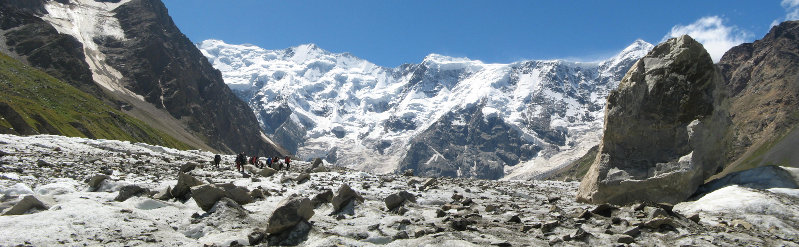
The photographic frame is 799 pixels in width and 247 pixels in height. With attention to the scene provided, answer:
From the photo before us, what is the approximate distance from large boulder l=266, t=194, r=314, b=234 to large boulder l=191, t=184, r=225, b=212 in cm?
371

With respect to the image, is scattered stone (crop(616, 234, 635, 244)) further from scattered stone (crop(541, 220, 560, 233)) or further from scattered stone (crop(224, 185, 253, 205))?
scattered stone (crop(224, 185, 253, 205))

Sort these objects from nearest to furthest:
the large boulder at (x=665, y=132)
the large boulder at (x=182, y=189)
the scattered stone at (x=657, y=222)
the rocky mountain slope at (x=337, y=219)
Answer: the rocky mountain slope at (x=337, y=219)
the scattered stone at (x=657, y=222)
the large boulder at (x=182, y=189)
the large boulder at (x=665, y=132)

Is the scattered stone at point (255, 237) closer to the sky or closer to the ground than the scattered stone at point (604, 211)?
closer to the ground

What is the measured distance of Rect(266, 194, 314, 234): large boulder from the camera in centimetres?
1541

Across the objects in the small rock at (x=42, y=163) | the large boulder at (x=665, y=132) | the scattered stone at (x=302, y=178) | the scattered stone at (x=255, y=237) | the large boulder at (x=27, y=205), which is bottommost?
the scattered stone at (x=255, y=237)

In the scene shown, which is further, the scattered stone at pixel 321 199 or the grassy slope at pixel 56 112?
the grassy slope at pixel 56 112

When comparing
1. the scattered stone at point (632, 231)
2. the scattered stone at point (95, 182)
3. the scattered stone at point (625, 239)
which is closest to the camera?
the scattered stone at point (625, 239)

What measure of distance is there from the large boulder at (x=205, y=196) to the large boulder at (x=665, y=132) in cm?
2003

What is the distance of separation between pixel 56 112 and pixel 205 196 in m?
135

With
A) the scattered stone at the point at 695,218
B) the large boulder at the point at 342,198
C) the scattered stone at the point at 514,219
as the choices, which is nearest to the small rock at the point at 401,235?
the large boulder at the point at 342,198

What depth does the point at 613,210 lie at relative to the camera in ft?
65.4

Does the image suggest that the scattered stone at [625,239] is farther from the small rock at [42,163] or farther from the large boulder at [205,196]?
the small rock at [42,163]

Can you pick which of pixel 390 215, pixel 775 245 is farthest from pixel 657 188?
pixel 390 215

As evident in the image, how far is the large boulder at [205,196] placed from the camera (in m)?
18.1
